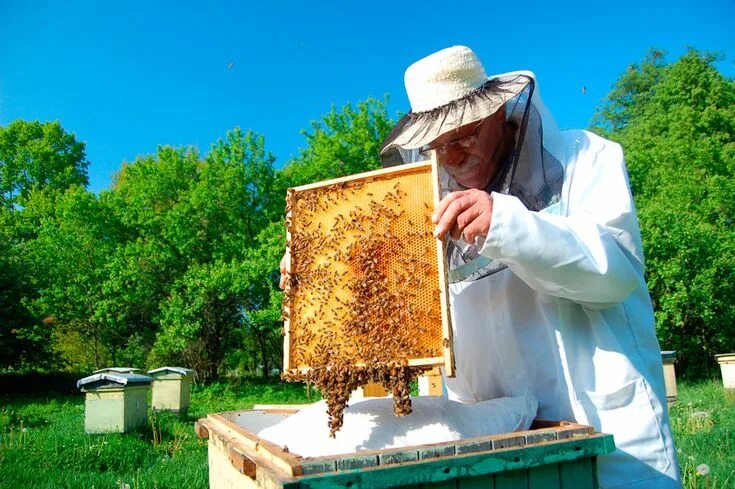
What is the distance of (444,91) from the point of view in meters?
2.28

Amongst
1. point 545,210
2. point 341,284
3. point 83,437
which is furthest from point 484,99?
point 83,437

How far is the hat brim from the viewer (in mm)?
2109

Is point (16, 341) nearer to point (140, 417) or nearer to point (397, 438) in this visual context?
point (140, 417)

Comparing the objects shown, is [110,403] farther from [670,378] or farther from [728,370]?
[728,370]

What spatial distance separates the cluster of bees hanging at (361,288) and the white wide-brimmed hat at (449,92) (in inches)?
10.6

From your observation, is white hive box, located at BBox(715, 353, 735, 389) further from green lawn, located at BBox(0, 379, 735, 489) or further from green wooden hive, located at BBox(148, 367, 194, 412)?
green wooden hive, located at BBox(148, 367, 194, 412)

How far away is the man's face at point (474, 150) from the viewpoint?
7.33ft

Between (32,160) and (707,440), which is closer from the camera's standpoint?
(707,440)

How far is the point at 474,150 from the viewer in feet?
7.43

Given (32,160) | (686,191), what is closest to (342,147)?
(686,191)

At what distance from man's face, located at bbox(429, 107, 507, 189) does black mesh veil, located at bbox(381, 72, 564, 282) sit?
5 centimetres

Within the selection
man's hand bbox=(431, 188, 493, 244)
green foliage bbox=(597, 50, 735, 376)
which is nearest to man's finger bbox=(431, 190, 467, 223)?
man's hand bbox=(431, 188, 493, 244)

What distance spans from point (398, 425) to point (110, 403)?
27.1 feet

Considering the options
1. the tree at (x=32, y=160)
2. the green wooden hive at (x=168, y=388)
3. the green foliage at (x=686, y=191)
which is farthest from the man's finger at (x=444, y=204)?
the tree at (x=32, y=160)
